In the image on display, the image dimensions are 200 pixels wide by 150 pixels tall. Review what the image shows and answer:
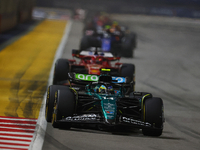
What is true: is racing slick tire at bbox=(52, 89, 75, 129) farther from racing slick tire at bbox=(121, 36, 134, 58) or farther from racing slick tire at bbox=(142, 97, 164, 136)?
racing slick tire at bbox=(121, 36, 134, 58)

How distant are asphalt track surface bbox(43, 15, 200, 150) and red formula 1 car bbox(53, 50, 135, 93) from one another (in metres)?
1.48

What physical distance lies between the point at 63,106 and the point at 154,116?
6.09 ft

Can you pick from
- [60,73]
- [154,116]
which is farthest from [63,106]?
[60,73]

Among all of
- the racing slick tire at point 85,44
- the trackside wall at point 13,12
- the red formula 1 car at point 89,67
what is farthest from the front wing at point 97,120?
the trackside wall at point 13,12

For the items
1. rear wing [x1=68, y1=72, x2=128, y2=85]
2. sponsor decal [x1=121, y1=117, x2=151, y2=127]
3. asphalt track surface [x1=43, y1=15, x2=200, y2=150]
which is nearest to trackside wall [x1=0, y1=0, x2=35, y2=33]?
asphalt track surface [x1=43, y1=15, x2=200, y2=150]

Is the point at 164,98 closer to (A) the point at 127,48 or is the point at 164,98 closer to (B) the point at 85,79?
(B) the point at 85,79

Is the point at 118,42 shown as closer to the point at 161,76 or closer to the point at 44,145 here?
the point at 161,76

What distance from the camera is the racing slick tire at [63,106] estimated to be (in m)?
9.41

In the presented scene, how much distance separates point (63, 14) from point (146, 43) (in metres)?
26.8

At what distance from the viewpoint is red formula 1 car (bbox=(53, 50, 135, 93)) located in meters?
14.5

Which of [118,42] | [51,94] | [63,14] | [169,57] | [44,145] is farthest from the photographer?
[63,14]

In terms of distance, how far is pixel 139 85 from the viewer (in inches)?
684

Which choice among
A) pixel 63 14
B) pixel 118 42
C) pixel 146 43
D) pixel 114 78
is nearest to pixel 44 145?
pixel 114 78

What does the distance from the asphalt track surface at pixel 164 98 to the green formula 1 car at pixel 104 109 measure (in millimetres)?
261
